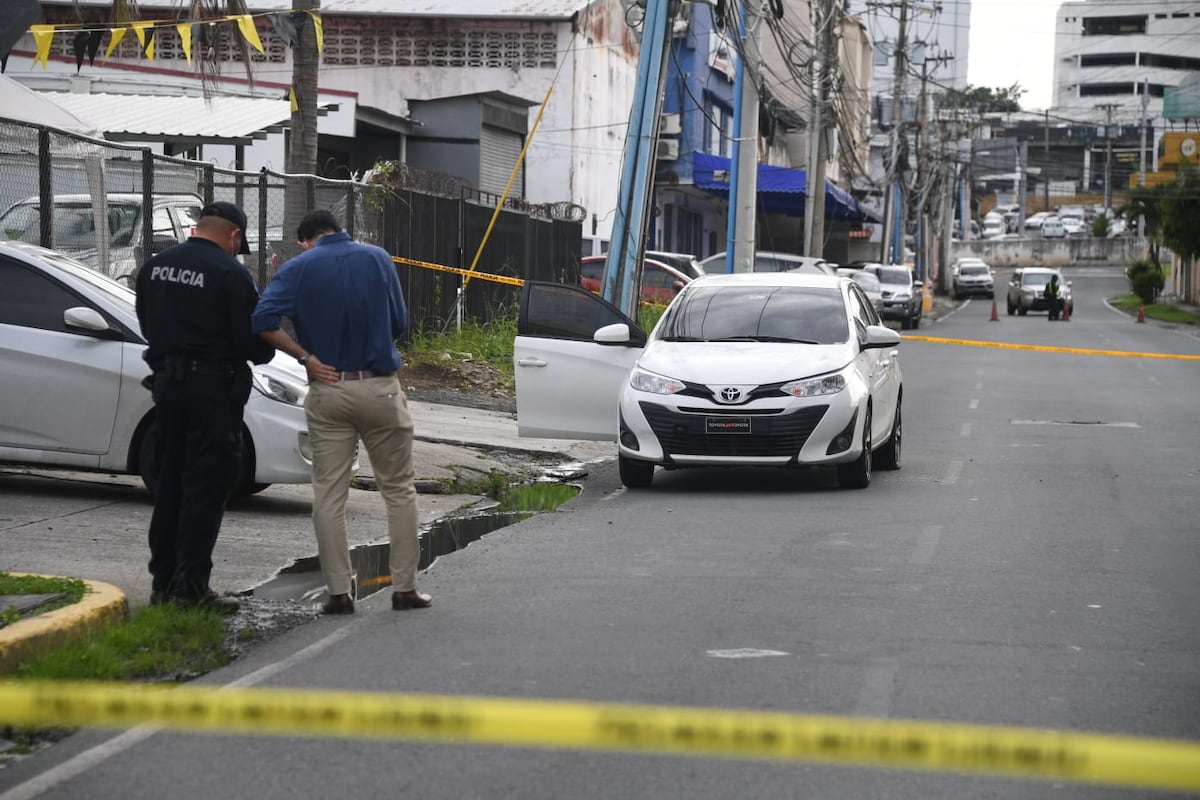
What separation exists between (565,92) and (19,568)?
29.4m

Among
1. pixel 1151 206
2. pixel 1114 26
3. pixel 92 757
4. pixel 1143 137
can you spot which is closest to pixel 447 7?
pixel 92 757

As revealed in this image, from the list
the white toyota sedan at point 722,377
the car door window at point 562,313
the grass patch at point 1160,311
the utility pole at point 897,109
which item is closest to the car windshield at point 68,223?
the car door window at point 562,313

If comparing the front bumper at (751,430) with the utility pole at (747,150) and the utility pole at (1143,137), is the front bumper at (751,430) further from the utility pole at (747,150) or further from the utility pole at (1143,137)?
the utility pole at (1143,137)

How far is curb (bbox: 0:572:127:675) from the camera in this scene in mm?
6500

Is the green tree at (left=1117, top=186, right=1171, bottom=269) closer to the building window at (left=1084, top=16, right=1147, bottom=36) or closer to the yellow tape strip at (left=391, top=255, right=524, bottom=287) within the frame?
the yellow tape strip at (left=391, top=255, right=524, bottom=287)

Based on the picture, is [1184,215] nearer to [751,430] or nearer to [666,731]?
[751,430]

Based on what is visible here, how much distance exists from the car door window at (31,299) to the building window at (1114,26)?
147 metres

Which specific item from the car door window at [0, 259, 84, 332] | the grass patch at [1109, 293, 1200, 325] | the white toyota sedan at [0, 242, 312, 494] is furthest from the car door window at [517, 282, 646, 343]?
the grass patch at [1109, 293, 1200, 325]

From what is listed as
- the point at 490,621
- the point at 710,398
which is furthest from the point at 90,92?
the point at 490,621

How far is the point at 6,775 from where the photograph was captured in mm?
5312

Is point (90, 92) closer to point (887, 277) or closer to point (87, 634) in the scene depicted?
point (87, 634)

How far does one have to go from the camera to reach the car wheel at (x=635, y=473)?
12859 mm

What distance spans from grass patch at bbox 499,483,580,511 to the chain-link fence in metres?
4.43

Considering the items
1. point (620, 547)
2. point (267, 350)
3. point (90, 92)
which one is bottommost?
point (620, 547)
